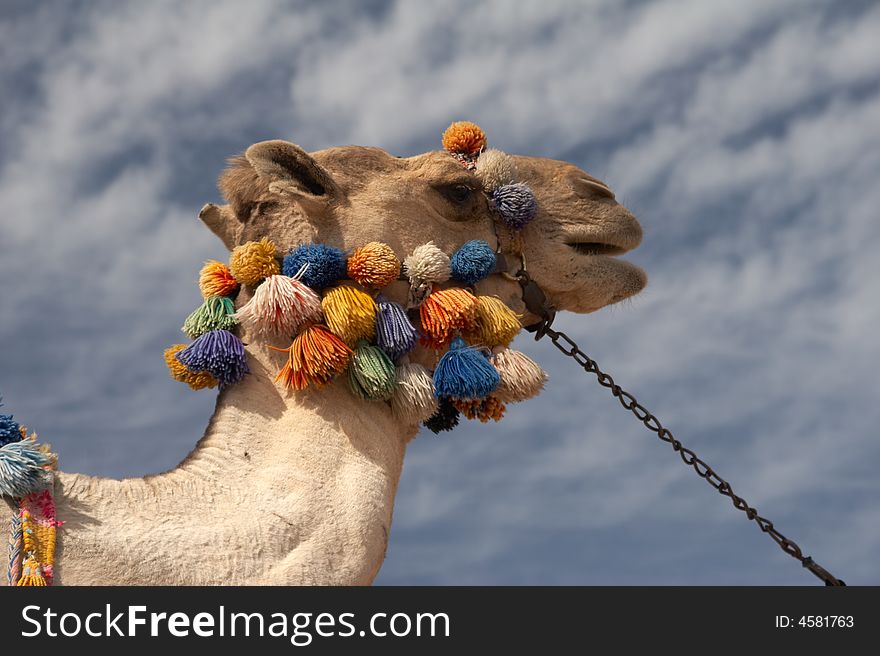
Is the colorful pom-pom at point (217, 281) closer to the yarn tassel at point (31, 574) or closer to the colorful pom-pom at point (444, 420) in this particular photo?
the colorful pom-pom at point (444, 420)

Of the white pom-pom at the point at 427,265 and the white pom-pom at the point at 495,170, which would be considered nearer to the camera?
the white pom-pom at the point at 427,265

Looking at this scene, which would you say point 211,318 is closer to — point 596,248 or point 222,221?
point 222,221

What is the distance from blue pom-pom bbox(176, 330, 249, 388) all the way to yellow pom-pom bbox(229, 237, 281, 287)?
34 centimetres

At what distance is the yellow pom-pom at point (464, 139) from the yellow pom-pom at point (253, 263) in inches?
58.8

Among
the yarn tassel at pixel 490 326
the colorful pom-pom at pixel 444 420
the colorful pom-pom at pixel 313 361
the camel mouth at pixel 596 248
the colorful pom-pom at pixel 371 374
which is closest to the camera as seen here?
the colorful pom-pom at pixel 313 361

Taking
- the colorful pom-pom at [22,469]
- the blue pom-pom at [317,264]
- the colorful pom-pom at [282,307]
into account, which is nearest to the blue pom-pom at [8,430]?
the colorful pom-pom at [22,469]

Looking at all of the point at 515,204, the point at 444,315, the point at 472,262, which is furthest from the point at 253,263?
the point at 515,204

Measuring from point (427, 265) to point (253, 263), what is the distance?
37.4 inches

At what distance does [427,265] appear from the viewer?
7.18 metres

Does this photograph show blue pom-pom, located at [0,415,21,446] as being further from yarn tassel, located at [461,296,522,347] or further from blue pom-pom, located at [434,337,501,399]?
yarn tassel, located at [461,296,522,347]

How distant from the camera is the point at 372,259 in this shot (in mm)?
7047

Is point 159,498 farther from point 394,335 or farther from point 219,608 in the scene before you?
point 394,335

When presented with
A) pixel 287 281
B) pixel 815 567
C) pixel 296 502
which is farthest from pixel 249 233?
pixel 815 567

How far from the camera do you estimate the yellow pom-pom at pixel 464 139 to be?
8016mm
